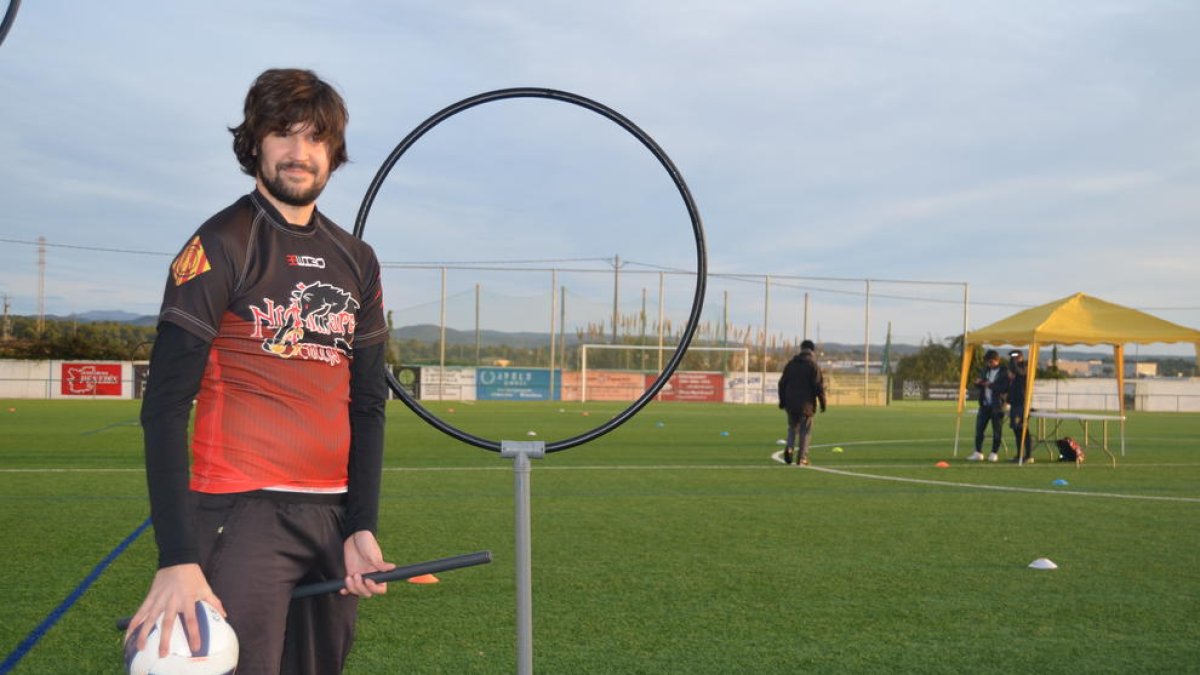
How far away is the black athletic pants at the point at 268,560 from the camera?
2459 millimetres

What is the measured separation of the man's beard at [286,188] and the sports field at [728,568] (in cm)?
293

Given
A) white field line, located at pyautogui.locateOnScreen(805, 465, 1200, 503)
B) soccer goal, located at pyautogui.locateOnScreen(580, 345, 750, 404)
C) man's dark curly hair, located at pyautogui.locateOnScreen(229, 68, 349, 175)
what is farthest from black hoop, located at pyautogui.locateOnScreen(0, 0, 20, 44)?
soccer goal, located at pyautogui.locateOnScreen(580, 345, 750, 404)

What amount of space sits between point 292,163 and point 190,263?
0.36m

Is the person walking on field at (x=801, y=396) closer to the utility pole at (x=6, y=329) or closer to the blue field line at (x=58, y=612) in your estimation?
the blue field line at (x=58, y=612)

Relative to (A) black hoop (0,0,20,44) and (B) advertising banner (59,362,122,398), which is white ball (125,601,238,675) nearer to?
(A) black hoop (0,0,20,44)

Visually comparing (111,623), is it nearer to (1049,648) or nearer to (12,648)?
(12,648)

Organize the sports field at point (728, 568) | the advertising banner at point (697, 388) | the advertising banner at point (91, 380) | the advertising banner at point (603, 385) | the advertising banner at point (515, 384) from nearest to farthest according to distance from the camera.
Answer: the sports field at point (728, 568), the advertising banner at point (91, 380), the advertising banner at point (515, 384), the advertising banner at point (603, 385), the advertising banner at point (697, 388)

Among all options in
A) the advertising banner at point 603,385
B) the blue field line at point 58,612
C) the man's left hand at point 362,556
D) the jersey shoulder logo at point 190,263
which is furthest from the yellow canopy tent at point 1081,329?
the advertising banner at point 603,385

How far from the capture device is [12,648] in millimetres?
5156

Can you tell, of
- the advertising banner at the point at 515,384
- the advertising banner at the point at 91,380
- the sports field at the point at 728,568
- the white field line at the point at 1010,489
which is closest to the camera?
the sports field at the point at 728,568

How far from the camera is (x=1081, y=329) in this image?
16844 millimetres

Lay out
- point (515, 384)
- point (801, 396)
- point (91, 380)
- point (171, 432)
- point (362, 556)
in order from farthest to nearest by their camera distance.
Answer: point (515, 384)
point (91, 380)
point (801, 396)
point (362, 556)
point (171, 432)

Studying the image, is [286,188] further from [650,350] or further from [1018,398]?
[650,350]

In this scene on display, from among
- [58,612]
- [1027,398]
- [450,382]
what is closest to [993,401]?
[1027,398]
